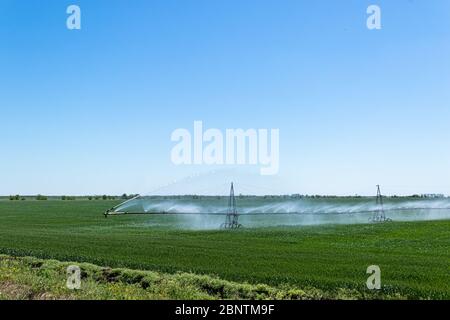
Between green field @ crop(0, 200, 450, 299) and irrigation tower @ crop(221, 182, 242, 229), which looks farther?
irrigation tower @ crop(221, 182, 242, 229)

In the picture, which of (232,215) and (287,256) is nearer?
(287,256)

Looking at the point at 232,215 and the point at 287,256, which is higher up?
the point at 232,215

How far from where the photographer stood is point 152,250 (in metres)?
26.6

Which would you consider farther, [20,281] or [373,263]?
[373,263]

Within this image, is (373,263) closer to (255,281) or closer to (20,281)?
(255,281)

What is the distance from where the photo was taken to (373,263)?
2131cm

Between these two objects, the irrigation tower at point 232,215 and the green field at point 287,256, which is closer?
the green field at point 287,256
